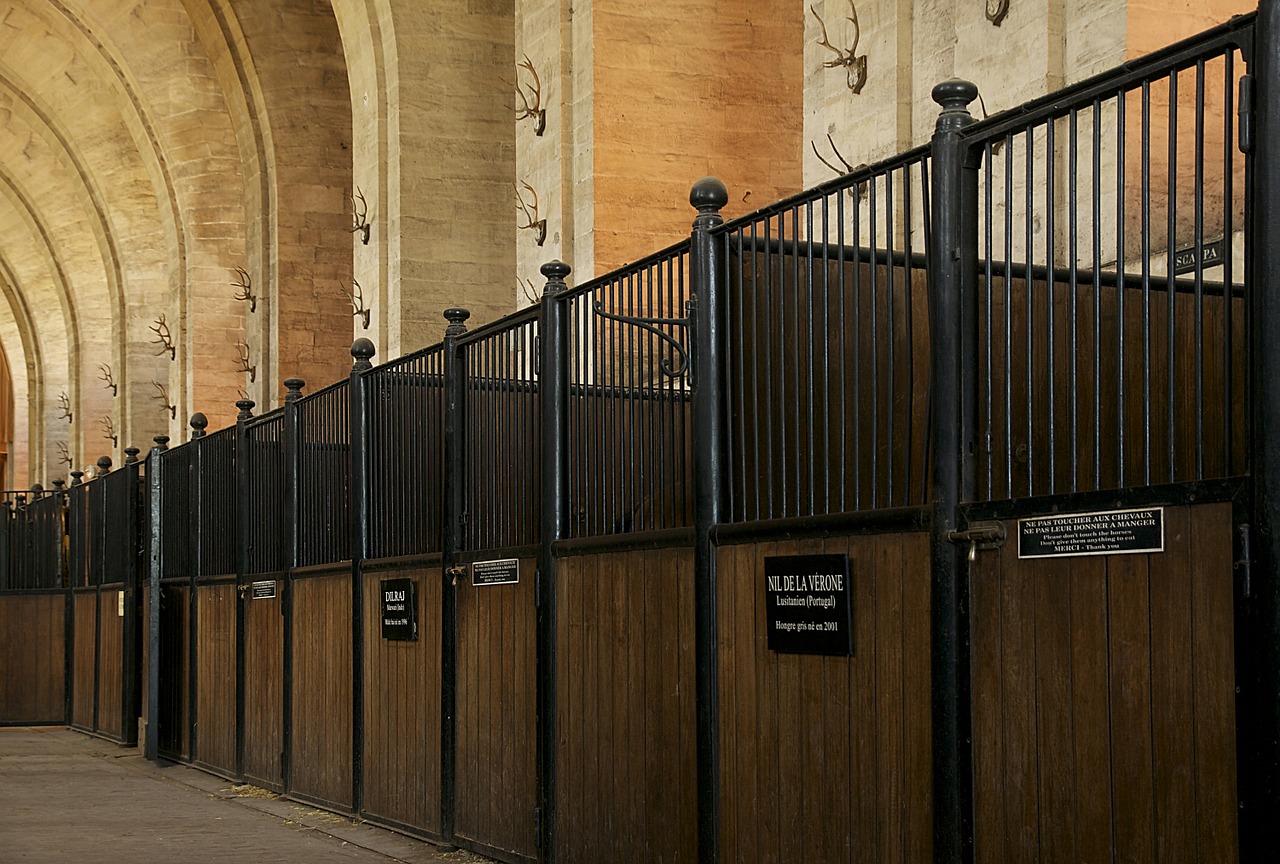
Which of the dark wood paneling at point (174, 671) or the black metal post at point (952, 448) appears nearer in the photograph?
the black metal post at point (952, 448)

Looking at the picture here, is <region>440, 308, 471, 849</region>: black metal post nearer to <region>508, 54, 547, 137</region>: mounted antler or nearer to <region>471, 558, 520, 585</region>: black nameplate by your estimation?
<region>471, 558, 520, 585</region>: black nameplate

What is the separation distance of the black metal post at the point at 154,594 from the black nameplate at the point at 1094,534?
A: 10193 mm

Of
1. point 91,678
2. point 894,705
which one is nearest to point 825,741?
point 894,705

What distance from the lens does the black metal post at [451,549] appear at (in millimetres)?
7816

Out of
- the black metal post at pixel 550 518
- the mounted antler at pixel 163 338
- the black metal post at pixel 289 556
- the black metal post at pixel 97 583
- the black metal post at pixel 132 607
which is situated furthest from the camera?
the mounted antler at pixel 163 338

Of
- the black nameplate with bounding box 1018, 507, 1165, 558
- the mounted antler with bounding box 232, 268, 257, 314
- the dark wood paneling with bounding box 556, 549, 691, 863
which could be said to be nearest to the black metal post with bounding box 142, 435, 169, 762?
the dark wood paneling with bounding box 556, 549, 691, 863

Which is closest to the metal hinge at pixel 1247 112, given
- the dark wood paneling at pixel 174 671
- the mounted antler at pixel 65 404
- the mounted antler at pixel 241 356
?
the dark wood paneling at pixel 174 671

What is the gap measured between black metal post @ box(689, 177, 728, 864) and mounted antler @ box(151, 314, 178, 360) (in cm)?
1979

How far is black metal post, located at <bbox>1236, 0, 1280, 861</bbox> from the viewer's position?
11.1ft

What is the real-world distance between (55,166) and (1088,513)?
28.8 meters

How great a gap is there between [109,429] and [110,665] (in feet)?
47.2

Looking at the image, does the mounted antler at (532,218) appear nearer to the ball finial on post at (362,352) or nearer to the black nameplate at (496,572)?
the ball finial on post at (362,352)

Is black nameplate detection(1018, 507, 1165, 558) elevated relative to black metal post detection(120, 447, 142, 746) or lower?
elevated

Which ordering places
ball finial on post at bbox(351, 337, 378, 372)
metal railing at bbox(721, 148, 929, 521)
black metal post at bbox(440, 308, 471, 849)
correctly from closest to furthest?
metal railing at bbox(721, 148, 929, 521) < black metal post at bbox(440, 308, 471, 849) < ball finial on post at bbox(351, 337, 378, 372)
